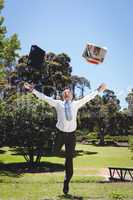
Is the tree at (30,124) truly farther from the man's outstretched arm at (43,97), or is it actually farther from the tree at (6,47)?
the man's outstretched arm at (43,97)

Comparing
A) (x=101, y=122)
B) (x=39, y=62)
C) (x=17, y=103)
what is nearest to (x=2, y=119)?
(x=17, y=103)

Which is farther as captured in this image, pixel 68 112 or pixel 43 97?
pixel 43 97

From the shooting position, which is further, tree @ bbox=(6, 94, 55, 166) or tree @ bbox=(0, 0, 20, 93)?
tree @ bbox=(6, 94, 55, 166)

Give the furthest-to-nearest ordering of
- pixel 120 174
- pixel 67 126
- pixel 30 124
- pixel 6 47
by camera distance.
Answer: pixel 30 124 → pixel 6 47 → pixel 120 174 → pixel 67 126

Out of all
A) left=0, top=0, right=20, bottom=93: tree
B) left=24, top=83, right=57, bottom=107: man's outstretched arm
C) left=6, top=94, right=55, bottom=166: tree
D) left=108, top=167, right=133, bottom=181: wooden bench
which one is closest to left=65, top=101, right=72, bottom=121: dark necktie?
left=24, top=83, right=57, bottom=107: man's outstretched arm

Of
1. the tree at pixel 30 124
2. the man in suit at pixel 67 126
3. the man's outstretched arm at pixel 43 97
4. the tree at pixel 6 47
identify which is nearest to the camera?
the man in suit at pixel 67 126

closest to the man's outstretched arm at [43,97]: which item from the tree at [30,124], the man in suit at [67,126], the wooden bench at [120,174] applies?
the man in suit at [67,126]

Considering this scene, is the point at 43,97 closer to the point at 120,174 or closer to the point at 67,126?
the point at 67,126

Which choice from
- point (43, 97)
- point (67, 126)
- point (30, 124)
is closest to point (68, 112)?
point (67, 126)

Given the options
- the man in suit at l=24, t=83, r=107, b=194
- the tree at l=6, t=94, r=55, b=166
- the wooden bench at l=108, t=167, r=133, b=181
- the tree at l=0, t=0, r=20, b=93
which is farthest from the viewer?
the tree at l=6, t=94, r=55, b=166

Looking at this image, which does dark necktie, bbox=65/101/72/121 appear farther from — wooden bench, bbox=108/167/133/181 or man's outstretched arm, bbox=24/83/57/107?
wooden bench, bbox=108/167/133/181

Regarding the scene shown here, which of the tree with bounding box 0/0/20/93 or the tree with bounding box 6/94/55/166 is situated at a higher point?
the tree with bounding box 0/0/20/93

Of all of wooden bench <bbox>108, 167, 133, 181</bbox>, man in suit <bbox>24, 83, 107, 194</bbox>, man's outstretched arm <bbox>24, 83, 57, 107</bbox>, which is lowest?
wooden bench <bbox>108, 167, 133, 181</bbox>

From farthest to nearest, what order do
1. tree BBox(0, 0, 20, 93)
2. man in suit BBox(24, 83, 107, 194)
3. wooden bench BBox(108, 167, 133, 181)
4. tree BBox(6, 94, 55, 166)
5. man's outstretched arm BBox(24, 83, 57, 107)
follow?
tree BBox(6, 94, 55, 166) → tree BBox(0, 0, 20, 93) → wooden bench BBox(108, 167, 133, 181) → man's outstretched arm BBox(24, 83, 57, 107) → man in suit BBox(24, 83, 107, 194)
